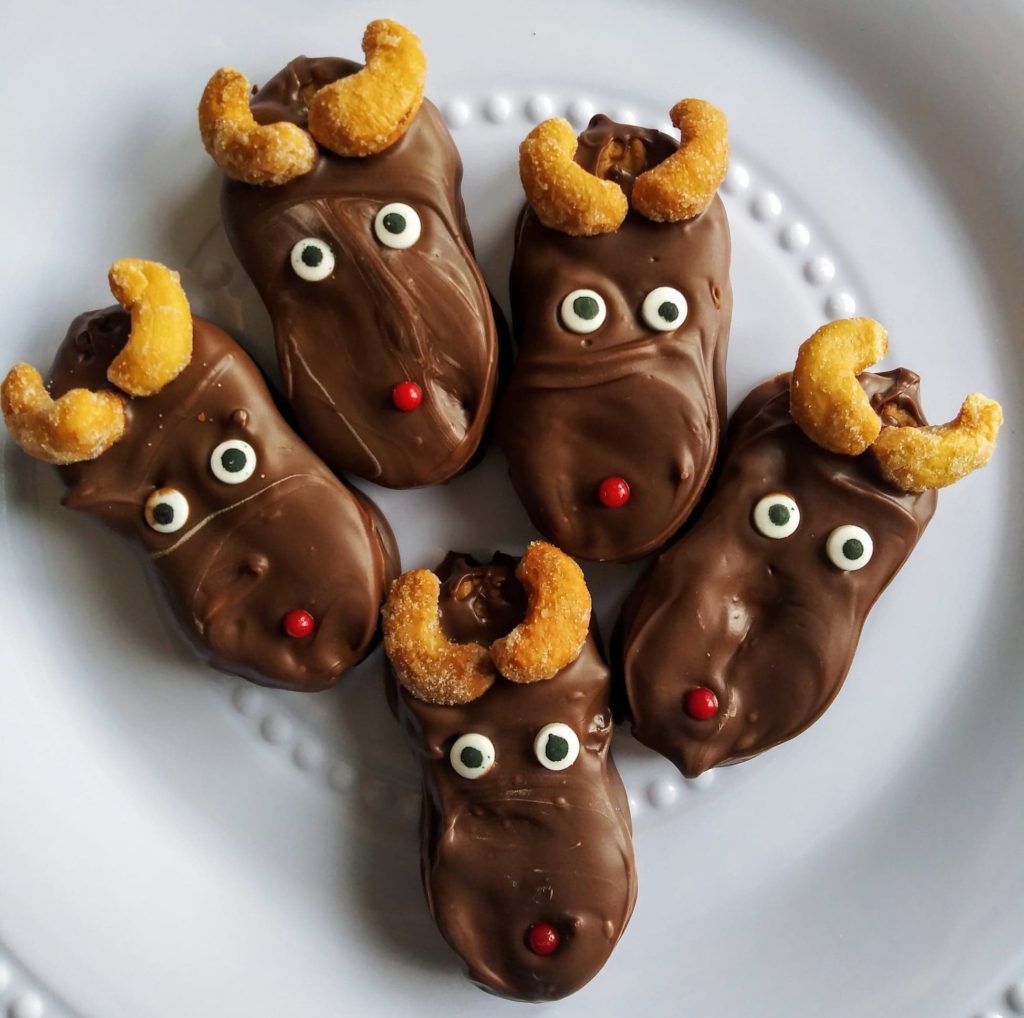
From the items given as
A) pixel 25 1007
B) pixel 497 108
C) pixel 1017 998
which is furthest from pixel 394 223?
pixel 1017 998

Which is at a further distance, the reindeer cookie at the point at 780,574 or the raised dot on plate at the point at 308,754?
the raised dot on plate at the point at 308,754

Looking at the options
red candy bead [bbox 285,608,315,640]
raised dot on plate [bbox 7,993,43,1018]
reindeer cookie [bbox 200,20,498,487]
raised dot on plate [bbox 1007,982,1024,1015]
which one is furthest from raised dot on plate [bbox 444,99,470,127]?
raised dot on plate [bbox 1007,982,1024,1015]

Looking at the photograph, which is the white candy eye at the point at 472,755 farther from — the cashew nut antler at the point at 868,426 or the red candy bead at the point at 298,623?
the cashew nut antler at the point at 868,426

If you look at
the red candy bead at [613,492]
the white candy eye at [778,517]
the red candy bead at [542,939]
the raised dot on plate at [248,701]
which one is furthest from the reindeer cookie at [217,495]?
the white candy eye at [778,517]

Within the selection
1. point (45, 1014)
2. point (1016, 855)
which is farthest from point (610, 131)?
point (45, 1014)

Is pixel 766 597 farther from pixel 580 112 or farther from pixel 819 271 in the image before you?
pixel 580 112

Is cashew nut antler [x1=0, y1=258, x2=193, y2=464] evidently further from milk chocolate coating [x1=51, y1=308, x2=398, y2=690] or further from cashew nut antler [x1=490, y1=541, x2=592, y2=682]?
cashew nut antler [x1=490, y1=541, x2=592, y2=682]

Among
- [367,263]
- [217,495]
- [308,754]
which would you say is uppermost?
[367,263]
